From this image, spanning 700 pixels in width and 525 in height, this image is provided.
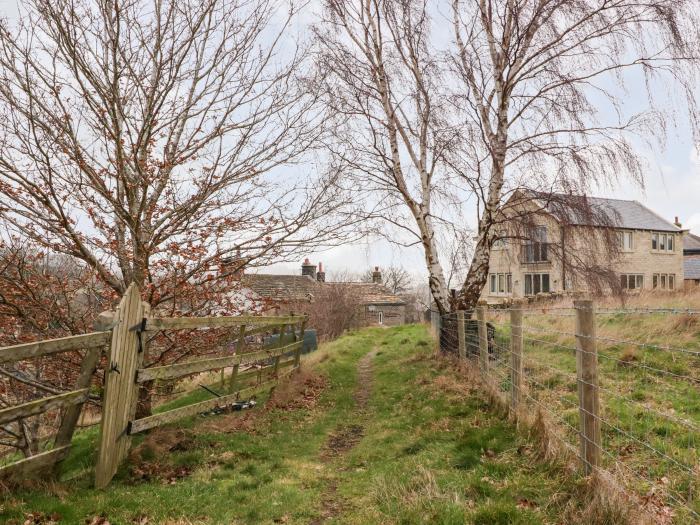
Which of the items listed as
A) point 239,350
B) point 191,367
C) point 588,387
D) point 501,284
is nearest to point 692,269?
point 501,284

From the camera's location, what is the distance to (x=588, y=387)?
169 inches

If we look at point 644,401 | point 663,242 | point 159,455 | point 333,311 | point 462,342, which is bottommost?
point 159,455

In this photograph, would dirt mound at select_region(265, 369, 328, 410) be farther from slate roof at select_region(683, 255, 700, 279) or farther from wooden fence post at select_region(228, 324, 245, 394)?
slate roof at select_region(683, 255, 700, 279)

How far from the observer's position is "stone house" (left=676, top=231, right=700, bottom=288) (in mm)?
46625

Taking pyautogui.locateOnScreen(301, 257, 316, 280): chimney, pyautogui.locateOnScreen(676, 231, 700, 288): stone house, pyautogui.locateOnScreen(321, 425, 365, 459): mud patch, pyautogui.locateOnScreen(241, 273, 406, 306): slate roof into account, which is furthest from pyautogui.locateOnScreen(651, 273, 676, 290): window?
pyautogui.locateOnScreen(321, 425, 365, 459): mud patch

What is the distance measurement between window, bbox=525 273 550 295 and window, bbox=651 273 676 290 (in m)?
8.71

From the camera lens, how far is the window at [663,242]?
4041 cm

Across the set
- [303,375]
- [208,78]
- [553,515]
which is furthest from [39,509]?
[303,375]

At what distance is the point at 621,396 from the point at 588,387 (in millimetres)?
273

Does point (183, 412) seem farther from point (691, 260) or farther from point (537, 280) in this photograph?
point (691, 260)

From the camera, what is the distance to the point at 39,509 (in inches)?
159

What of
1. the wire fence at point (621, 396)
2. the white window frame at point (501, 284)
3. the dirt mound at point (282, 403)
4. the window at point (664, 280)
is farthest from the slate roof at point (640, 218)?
the dirt mound at point (282, 403)

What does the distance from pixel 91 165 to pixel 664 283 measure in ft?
145

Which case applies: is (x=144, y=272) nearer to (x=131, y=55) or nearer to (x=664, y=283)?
(x=131, y=55)
